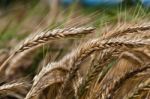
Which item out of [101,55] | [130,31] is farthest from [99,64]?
[130,31]

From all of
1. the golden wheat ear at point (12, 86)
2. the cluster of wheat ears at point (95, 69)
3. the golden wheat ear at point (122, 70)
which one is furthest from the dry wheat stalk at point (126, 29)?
the golden wheat ear at point (12, 86)

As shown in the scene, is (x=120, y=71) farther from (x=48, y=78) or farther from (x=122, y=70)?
(x=48, y=78)

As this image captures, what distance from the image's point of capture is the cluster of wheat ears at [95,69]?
5.55 feet

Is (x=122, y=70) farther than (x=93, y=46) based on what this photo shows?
Yes

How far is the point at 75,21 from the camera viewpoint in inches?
72.5

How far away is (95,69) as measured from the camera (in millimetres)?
1729

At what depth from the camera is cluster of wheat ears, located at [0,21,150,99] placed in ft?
5.55

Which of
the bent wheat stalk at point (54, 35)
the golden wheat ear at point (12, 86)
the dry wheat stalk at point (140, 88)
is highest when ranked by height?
the bent wheat stalk at point (54, 35)

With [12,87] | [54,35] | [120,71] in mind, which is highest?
[54,35]

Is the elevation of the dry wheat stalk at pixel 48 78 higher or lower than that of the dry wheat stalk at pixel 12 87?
lower

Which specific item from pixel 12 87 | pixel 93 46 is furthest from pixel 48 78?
pixel 93 46

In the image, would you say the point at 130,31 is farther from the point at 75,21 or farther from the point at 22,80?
the point at 22,80

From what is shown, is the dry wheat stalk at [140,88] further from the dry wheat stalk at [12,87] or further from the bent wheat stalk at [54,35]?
the dry wheat stalk at [12,87]

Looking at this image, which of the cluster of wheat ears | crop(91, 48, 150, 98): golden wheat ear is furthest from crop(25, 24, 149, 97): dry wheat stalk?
A: crop(91, 48, 150, 98): golden wheat ear
